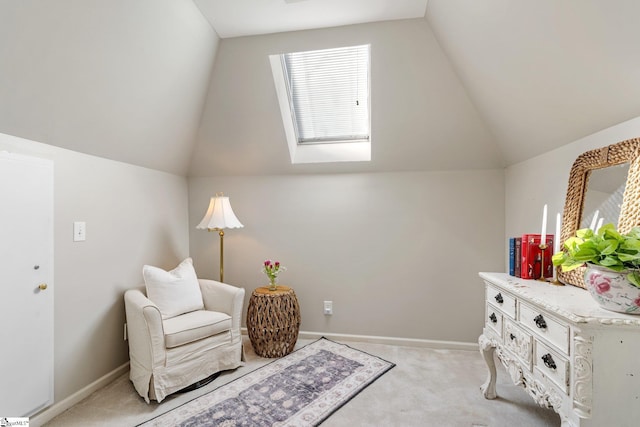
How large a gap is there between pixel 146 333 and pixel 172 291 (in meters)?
0.42

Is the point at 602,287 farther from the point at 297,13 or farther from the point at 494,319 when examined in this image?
the point at 297,13

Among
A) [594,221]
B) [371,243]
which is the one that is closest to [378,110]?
[371,243]

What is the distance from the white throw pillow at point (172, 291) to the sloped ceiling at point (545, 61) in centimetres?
264

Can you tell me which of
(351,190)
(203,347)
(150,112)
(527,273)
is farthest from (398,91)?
(203,347)

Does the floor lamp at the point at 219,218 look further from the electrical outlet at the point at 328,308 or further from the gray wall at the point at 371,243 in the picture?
the electrical outlet at the point at 328,308

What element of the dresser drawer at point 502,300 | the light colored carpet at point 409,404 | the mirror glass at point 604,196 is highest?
the mirror glass at point 604,196

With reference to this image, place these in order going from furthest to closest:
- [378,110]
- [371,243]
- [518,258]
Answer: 1. [371,243]
2. [378,110]
3. [518,258]

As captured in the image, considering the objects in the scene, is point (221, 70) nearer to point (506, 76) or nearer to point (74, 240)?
point (74, 240)

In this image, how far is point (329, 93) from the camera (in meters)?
2.85

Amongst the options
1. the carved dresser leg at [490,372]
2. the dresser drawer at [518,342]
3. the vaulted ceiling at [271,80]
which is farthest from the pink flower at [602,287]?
the carved dresser leg at [490,372]

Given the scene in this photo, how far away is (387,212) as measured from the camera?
2.95m

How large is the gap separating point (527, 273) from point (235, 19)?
2.50 meters

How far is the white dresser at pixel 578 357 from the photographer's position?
3.47 ft

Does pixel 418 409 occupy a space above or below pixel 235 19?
below
